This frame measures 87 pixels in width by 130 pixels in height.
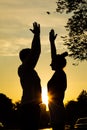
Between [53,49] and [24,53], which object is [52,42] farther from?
[24,53]

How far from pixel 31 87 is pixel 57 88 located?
6.15 ft

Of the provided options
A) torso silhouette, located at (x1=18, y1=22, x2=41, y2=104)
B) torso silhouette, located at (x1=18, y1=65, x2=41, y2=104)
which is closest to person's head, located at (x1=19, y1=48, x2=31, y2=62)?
torso silhouette, located at (x1=18, y1=22, x2=41, y2=104)

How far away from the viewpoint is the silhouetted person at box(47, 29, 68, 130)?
37.6 ft

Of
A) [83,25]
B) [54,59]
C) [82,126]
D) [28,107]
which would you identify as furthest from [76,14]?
[28,107]

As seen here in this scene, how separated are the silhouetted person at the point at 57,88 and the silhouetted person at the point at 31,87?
1.66m

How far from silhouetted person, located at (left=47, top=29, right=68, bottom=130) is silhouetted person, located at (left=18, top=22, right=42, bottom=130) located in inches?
65.2

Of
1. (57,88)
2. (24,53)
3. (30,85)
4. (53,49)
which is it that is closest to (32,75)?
(30,85)

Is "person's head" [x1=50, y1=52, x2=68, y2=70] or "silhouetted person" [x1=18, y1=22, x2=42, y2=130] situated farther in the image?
"person's head" [x1=50, y1=52, x2=68, y2=70]

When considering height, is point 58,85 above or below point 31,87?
above

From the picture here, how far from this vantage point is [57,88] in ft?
38.1

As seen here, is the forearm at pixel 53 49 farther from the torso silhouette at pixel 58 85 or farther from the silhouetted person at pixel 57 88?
the torso silhouette at pixel 58 85

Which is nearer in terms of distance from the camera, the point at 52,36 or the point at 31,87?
the point at 31,87

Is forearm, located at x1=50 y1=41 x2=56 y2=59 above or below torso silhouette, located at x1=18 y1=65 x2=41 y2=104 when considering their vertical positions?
above

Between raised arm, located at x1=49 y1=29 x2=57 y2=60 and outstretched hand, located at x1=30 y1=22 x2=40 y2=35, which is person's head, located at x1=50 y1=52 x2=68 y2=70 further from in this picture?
outstretched hand, located at x1=30 y1=22 x2=40 y2=35
